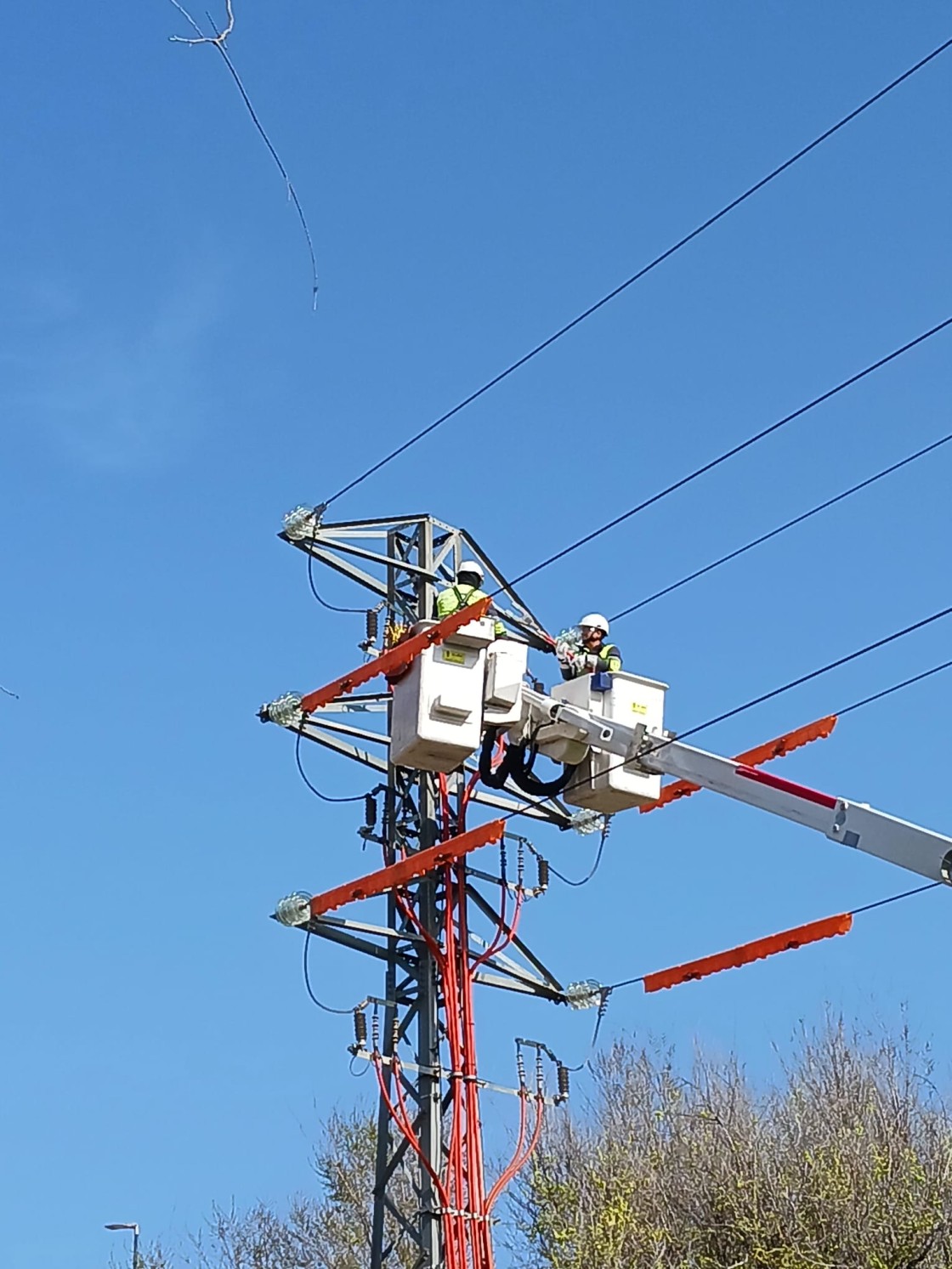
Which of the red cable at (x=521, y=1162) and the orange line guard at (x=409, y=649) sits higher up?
the orange line guard at (x=409, y=649)

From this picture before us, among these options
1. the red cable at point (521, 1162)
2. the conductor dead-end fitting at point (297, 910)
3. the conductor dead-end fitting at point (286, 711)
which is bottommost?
the red cable at point (521, 1162)

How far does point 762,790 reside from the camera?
1170cm

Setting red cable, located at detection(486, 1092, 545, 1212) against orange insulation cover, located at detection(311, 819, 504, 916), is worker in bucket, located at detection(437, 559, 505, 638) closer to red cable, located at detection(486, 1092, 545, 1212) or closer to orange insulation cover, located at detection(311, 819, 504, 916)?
orange insulation cover, located at detection(311, 819, 504, 916)

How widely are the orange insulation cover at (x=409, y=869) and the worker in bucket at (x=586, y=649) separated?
1.22 m

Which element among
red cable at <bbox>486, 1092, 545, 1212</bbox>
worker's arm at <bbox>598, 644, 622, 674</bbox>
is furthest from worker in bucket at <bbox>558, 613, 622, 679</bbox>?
red cable at <bbox>486, 1092, 545, 1212</bbox>

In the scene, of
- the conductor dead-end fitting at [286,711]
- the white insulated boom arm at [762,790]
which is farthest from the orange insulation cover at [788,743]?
the conductor dead-end fitting at [286,711]

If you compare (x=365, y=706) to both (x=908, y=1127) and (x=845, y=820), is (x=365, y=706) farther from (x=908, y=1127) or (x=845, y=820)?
(x=908, y=1127)

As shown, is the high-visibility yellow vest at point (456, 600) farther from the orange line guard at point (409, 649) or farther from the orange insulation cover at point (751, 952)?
the orange insulation cover at point (751, 952)

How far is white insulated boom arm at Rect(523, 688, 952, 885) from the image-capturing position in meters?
10.3

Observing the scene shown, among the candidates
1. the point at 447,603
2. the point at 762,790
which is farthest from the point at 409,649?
the point at 762,790

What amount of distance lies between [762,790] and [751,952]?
1.53 metres

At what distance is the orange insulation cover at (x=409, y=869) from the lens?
14.3 m

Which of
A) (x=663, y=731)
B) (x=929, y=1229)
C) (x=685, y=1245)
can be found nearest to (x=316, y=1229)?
(x=685, y=1245)

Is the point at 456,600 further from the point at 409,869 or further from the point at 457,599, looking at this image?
the point at 409,869
